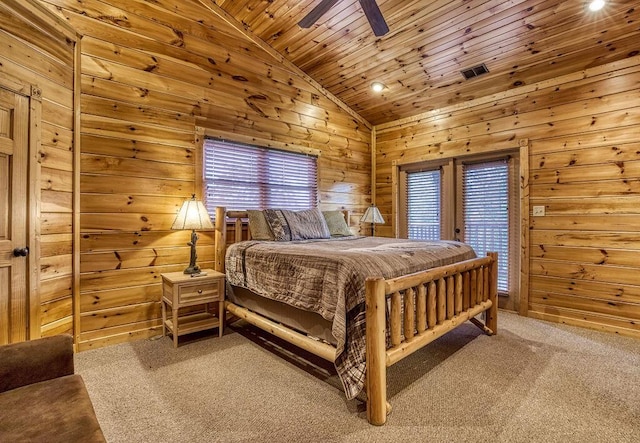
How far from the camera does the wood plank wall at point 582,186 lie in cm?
302

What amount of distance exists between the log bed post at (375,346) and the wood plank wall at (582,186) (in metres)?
2.76

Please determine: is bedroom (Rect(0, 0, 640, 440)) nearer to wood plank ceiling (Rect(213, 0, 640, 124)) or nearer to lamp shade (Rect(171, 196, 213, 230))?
wood plank ceiling (Rect(213, 0, 640, 124))

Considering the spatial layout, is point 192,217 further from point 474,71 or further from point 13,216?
point 474,71

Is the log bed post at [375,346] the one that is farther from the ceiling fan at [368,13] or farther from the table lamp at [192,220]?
the ceiling fan at [368,13]

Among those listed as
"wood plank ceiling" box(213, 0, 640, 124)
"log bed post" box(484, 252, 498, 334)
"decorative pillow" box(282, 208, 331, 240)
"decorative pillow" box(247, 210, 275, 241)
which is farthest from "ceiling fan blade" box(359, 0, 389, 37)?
"log bed post" box(484, 252, 498, 334)

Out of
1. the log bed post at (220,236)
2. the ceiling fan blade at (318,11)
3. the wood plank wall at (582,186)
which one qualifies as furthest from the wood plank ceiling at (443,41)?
the log bed post at (220,236)

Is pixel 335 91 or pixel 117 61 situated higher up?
pixel 335 91

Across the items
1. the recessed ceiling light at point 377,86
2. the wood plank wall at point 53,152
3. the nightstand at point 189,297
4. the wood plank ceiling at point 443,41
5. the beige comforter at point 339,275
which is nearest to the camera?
the beige comforter at point 339,275

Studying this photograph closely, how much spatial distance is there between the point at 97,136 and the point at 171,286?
4.63 feet

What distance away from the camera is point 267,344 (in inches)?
110

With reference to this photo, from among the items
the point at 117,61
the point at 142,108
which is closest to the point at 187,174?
the point at 142,108

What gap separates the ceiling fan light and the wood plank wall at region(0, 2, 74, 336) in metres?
4.21

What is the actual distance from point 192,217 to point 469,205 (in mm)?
3364

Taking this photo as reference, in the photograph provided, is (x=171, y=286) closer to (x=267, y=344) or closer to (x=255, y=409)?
(x=267, y=344)
